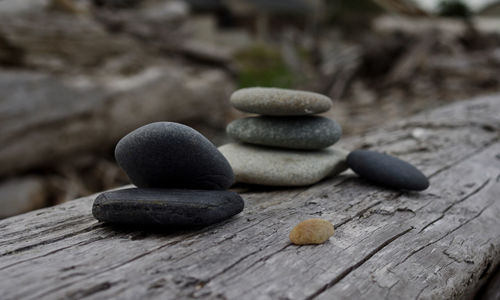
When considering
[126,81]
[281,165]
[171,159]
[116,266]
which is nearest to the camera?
[116,266]

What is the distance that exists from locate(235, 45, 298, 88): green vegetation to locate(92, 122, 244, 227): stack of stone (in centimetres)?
771

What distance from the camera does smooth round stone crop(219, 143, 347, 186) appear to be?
6.93ft

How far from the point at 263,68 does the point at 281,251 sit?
37.0 feet

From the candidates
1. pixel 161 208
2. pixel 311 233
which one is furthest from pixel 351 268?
pixel 161 208

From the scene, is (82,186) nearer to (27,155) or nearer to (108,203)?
(27,155)

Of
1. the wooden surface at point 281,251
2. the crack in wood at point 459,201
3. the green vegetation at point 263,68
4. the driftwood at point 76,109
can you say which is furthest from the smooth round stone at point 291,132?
the green vegetation at point 263,68

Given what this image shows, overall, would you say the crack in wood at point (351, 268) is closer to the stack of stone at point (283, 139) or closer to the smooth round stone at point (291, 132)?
the stack of stone at point (283, 139)

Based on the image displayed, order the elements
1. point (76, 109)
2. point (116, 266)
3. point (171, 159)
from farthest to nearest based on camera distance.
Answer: point (76, 109), point (171, 159), point (116, 266)

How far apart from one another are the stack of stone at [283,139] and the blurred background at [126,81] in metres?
3.25

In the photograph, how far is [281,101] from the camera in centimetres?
206

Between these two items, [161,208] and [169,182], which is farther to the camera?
[169,182]

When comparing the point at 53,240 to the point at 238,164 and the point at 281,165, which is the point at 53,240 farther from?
the point at 281,165

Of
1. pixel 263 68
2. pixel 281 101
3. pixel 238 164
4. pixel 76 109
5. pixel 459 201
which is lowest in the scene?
pixel 263 68

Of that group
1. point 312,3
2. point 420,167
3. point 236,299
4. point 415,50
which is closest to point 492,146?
point 420,167
